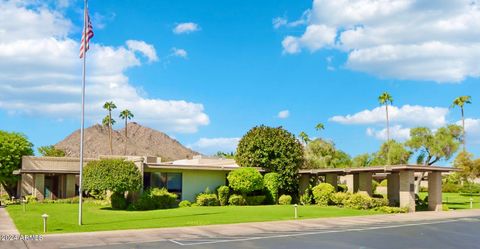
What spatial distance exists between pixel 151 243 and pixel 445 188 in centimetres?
5910

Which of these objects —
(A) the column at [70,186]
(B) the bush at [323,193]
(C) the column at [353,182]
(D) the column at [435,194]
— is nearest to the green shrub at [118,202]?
(A) the column at [70,186]

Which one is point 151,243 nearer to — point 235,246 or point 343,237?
point 235,246

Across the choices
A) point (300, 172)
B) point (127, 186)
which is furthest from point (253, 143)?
point (127, 186)

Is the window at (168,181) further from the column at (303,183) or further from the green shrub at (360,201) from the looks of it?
the green shrub at (360,201)

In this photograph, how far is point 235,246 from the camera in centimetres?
1802

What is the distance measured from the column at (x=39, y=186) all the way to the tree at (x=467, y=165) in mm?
46165

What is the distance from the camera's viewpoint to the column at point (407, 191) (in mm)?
34750

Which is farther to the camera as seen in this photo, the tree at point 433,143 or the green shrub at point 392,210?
the tree at point 433,143

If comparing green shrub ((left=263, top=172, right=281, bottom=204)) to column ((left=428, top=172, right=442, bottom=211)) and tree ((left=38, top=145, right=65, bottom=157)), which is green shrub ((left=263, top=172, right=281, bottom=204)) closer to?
column ((left=428, top=172, right=442, bottom=211))

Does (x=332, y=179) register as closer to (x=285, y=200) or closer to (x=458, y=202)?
(x=285, y=200)

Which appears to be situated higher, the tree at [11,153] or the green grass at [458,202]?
the tree at [11,153]

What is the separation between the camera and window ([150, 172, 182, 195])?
38.5 metres

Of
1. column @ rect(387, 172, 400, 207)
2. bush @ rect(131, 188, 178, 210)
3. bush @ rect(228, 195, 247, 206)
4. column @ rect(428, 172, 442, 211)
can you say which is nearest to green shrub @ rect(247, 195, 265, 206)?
bush @ rect(228, 195, 247, 206)

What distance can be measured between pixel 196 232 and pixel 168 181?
17.4 m
